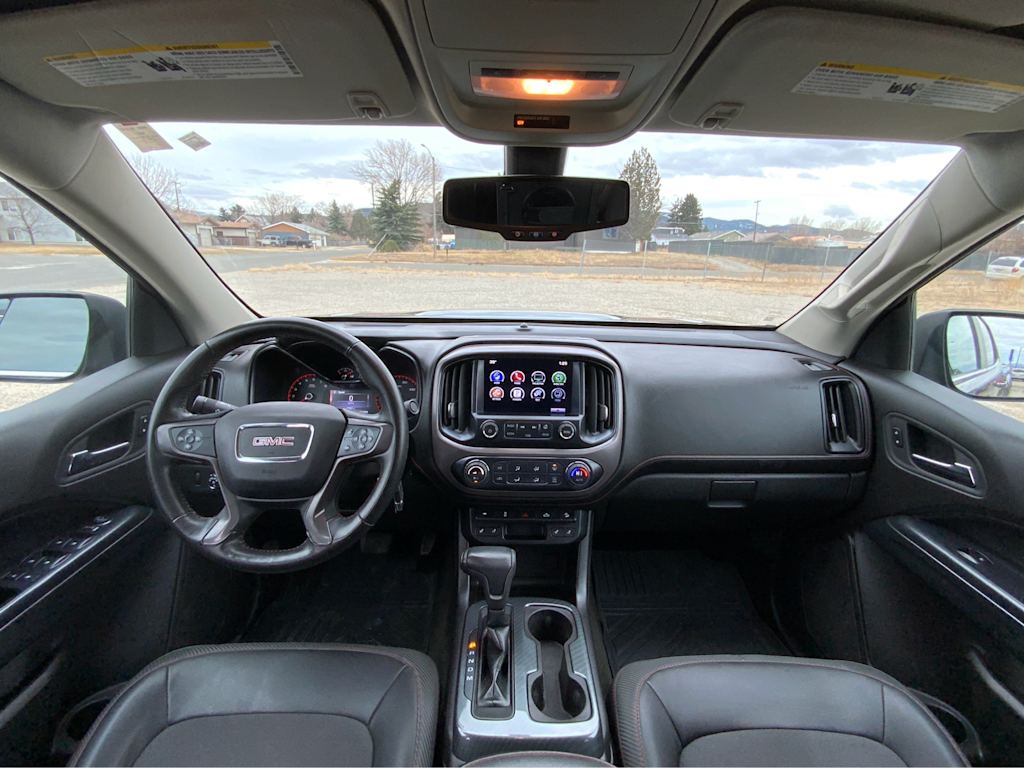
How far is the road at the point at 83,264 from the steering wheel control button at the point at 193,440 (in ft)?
2.71

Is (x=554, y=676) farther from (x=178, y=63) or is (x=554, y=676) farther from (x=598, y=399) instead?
(x=178, y=63)

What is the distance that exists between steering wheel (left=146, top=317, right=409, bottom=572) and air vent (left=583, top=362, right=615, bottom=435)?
832 mm

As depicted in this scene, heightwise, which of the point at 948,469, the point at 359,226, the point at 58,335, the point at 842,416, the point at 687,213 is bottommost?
the point at 948,469

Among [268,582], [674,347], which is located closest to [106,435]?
[268,582]

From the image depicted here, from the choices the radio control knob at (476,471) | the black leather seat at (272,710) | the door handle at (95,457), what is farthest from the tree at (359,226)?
the black leather seat at (272,710)

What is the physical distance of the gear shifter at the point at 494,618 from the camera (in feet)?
6.05

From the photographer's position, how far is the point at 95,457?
193cm

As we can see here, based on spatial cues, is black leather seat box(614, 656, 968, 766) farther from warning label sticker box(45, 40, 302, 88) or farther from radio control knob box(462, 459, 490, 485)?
warning label sticker box(45, 40, 302, 88)

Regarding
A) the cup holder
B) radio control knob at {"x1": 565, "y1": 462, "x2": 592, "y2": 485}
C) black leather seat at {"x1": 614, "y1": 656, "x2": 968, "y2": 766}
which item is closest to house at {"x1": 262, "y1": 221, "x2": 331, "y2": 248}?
radio control knob at {"x1": 565, "y1": 462, "x2": 592, "y2": 485}

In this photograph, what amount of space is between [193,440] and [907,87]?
2264mm

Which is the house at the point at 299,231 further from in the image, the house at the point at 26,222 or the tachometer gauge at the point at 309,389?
the house at the point at 26,222

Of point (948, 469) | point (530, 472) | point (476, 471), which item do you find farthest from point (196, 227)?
point (948, 469)

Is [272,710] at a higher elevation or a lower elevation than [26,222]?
lower

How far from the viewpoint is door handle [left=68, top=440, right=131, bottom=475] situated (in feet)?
6.03
